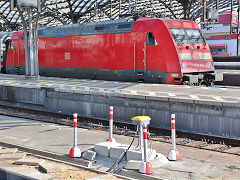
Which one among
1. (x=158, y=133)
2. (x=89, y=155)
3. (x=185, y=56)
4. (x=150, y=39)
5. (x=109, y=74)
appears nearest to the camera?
(x=89, y=155)

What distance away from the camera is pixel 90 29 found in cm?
2038

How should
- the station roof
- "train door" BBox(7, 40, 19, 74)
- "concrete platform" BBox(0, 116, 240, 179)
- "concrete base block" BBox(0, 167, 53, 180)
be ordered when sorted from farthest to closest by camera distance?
the station roof → "train door" BBox(7, 40, 19, 74) → "concrete platform" BBox(0, 116, 240, 179) → "concrete base block" BBox(0, 167, 53, 180)

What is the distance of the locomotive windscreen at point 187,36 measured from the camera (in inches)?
677

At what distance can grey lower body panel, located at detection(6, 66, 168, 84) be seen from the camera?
57.2 feet

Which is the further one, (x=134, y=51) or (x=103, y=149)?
(x=134, y=51)

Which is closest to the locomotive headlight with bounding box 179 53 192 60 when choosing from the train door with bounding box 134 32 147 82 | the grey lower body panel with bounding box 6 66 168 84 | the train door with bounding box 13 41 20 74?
the grey lower body panel with bounding box 6 66 168 84

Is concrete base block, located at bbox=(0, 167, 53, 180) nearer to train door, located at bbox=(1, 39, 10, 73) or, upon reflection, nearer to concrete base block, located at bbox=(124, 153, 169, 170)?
concrete base block, located at bbox=(124, 153, 169, 170)

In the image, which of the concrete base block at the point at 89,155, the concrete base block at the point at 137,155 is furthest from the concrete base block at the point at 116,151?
the concrete base block at the point at 89,155

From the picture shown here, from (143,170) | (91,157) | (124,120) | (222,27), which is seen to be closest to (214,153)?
(143,170)

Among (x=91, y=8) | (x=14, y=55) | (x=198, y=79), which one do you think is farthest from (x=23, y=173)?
(x=91, y=8)

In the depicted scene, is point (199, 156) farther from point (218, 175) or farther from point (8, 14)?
point (8, 14)

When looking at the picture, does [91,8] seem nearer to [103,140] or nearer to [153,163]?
[103,140]

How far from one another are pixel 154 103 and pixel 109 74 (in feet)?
24.0

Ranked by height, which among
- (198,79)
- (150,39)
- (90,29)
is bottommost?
(198,79)
